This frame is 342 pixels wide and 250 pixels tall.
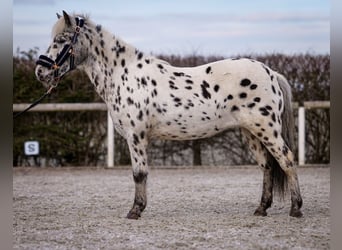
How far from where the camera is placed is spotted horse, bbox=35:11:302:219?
17.0 feet

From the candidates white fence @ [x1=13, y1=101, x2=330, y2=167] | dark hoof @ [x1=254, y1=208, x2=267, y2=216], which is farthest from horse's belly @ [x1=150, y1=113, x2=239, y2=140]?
white fence @ [x1=13, y1=101, x2=330, y2=167]

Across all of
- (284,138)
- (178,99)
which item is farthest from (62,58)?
(284,138)

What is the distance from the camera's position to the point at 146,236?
14.6ft

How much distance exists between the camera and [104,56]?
215 inches

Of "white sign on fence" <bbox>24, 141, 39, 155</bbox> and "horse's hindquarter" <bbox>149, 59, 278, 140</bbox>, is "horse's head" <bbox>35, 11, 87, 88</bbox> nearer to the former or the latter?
"horse's hindquarter" <bbox>149, 59, 278, 140</bbox>

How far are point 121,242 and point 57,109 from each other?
7341 mm

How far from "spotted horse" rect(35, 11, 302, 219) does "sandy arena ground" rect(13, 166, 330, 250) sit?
1.33 ft

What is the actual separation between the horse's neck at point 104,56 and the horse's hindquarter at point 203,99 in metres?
0.42

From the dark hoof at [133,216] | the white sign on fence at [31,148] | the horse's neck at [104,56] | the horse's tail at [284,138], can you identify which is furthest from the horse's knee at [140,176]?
the white sign on fence at [31,148]

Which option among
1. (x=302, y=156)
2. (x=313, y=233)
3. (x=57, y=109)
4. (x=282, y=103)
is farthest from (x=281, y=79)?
(x=57, y=109)

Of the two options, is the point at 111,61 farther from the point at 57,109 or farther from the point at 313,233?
the point at 57,109

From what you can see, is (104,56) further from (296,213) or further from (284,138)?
(296,213)

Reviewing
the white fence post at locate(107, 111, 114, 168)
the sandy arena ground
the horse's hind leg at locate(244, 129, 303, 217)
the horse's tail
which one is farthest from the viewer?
the white fence post at locate(107, 111, 114, 168)

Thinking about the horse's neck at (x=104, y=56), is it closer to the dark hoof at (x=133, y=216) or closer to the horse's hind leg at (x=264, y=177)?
the dark hoof at (x=133, y=216)
